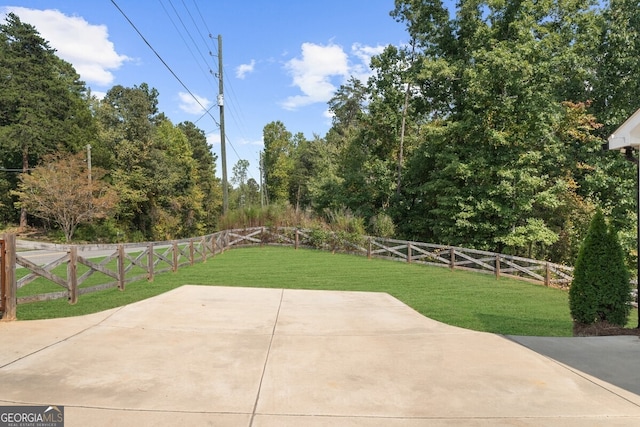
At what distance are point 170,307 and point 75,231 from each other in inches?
1283

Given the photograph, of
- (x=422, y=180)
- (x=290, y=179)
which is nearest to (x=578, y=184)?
(x=422, y=180)

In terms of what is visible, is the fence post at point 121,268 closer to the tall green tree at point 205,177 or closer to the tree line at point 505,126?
the tree line at point 505,126

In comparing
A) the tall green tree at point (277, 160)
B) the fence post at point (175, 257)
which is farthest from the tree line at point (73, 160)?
the fence post at point (175, 257)

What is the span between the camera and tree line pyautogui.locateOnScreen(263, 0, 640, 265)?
17516 millimetres

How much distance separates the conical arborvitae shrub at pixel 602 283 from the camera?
19.1 ft

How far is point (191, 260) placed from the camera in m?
13.7

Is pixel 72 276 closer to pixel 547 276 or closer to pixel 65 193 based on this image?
pixel 547 276

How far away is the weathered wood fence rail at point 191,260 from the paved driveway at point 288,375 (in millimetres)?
1083

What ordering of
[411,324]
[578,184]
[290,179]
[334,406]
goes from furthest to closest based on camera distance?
1. [290,179]
2. [578,184]
3. [411,324]
4. [334,406]

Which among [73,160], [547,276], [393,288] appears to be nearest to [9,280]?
[393,288]

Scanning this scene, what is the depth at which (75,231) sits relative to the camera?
1337 inches

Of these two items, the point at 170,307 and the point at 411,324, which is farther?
the point at 170,307

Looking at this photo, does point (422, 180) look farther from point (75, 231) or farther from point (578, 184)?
point (75, 231)

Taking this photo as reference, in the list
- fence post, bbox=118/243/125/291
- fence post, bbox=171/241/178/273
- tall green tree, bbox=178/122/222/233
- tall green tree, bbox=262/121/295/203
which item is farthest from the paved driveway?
tall green tree, bbox=262/121/295/203
